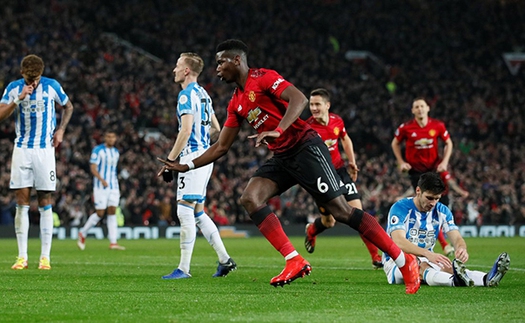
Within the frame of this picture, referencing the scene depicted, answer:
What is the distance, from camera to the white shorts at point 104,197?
1819cm

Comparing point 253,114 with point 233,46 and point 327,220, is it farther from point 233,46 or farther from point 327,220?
point 327,220

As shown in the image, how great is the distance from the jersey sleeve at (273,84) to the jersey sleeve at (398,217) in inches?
75.2

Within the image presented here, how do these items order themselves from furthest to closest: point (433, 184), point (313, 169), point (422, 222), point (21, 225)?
point (21, 225) → point (422, 222) → point (433, 184) → point (313, 169)

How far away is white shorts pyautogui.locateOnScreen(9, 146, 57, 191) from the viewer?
11.0m

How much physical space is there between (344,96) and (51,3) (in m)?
12.6

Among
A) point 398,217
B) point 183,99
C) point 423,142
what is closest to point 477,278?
point 398,217

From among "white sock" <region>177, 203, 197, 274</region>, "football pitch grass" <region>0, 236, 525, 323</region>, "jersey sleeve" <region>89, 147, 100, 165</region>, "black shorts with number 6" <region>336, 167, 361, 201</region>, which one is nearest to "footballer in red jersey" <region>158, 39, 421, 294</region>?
"football pitch grass" <region>0, 236, 525, 323</region>

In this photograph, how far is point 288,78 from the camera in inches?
1390

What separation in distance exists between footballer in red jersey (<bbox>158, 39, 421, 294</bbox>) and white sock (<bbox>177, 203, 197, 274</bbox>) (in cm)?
193

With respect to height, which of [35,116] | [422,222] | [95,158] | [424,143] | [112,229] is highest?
[35,116]

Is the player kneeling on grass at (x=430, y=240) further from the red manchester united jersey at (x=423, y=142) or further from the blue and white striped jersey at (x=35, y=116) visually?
the red manchester united jersey at (x=423, y=142)

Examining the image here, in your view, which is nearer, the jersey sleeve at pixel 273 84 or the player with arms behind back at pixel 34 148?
the jersey sleeve at pixel 273 84

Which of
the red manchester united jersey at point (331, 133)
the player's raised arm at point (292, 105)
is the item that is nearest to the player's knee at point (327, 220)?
the red manchester united jersey at point (331, 133)

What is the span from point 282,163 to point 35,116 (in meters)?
4.44
